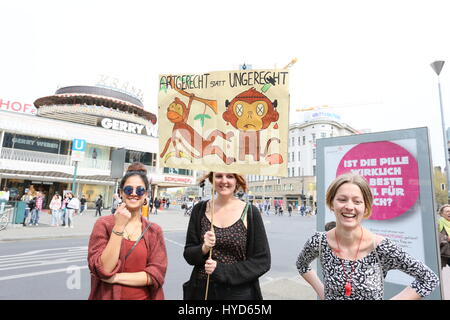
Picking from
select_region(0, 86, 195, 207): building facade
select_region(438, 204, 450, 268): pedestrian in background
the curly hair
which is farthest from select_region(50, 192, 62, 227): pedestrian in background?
select_region(438, 204, 450, 268): pedestrian in background

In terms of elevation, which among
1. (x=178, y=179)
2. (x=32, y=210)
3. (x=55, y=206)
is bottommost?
(x=32, y=210)

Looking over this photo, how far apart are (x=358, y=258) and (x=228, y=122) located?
154 centimetres

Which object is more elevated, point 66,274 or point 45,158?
point 45,158

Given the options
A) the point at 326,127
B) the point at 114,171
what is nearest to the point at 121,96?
the point at 114,171

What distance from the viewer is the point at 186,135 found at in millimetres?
2605

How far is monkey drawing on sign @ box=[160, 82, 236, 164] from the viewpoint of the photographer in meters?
2.53

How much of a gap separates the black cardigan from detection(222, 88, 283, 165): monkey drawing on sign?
1.74 ft

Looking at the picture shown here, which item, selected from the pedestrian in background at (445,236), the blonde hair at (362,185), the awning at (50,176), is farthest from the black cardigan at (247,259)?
the awning at (50,176)

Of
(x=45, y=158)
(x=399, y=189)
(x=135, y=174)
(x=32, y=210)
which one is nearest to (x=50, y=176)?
(x=45, y=158)

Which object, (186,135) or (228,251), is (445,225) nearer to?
(228,251)

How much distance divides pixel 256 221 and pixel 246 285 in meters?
0.54

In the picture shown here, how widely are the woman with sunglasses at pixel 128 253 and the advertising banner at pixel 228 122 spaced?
1.81ft

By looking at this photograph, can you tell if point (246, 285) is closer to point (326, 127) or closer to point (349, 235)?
point (349, 235)

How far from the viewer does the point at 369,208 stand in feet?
6.40
